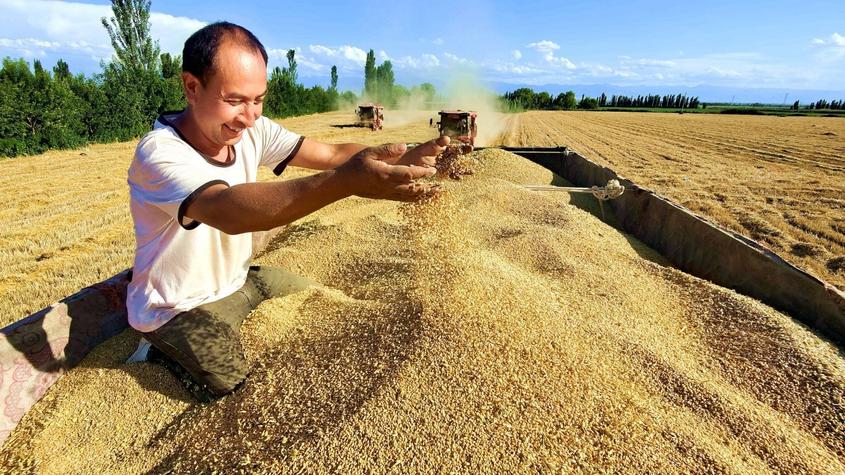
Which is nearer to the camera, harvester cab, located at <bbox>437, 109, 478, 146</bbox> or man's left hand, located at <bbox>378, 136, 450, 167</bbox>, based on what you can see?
man's left hand, located at <bbox>378, 136, 450, 167</bbox>

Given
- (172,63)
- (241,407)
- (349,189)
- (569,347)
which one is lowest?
(241,407)

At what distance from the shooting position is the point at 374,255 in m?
2.91

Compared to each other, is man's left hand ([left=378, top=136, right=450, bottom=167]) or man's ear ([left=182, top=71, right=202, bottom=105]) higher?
man's ear ([left=182, top=71, right=202, bottom=105])

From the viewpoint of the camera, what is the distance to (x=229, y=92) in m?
1.46

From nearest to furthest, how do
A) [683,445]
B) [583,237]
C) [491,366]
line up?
[683,445] < [491,366] < [583,237]

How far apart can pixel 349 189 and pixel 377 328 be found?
860 mm

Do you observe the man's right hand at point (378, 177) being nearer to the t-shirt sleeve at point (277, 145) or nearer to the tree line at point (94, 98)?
the t-shirt sleeve at point (277, 145)

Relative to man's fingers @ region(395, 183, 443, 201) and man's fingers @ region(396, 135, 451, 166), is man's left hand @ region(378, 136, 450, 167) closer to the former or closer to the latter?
man's fingers @ region(396, 135, 451, 166)

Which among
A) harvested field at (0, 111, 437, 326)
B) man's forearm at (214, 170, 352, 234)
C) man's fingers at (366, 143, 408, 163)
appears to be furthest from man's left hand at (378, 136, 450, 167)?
harvested field at (0, 111, 437, 326)

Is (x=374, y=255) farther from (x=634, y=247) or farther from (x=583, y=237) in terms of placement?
(x=634, y=247)

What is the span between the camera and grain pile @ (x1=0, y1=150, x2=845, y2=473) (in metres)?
1.41

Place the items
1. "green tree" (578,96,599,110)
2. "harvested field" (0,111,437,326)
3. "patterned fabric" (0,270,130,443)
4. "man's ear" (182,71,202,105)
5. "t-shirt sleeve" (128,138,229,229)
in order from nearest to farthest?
"t-shirt sleeve" (128,138,229,229) → "man's ear" (182,71,202,105) → "patterned fabric" (0,270,130,443) → "harvested field" (0,111,437,326) → "green tree" (578,96,599,110)

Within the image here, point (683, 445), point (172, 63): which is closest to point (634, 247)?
point (683, 445)

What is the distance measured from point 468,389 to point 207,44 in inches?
55.4
